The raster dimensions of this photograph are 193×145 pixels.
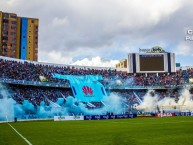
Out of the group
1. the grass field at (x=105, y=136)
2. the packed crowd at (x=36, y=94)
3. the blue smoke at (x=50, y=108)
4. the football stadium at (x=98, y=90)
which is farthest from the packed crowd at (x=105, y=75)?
the grass field at (x=105, y=136)

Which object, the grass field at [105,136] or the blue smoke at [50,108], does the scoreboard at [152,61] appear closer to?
the blue smoke at [50,108]

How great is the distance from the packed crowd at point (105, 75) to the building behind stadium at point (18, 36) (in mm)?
37791

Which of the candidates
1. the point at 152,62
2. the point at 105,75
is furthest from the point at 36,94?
the point at 152,62

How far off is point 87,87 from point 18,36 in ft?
168

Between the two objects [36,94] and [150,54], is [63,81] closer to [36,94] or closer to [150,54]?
[36,94]

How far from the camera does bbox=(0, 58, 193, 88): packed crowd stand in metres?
82.9

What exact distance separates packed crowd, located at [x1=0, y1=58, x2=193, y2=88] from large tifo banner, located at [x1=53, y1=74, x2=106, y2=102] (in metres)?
1.84

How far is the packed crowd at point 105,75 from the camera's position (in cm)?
8294

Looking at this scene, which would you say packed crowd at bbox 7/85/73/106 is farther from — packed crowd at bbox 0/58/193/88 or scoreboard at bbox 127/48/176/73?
scoreboard at bbox 127/48/176/73

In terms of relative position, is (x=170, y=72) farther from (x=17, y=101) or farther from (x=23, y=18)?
(x=23, y=18)

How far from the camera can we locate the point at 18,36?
130125 millimetres

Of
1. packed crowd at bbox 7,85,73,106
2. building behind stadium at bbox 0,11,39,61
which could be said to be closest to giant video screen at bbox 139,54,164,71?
packed crowd at bbox 7,85,73,106

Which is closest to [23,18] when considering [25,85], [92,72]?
[92,72]

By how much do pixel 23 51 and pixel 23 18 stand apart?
48.6 feet
